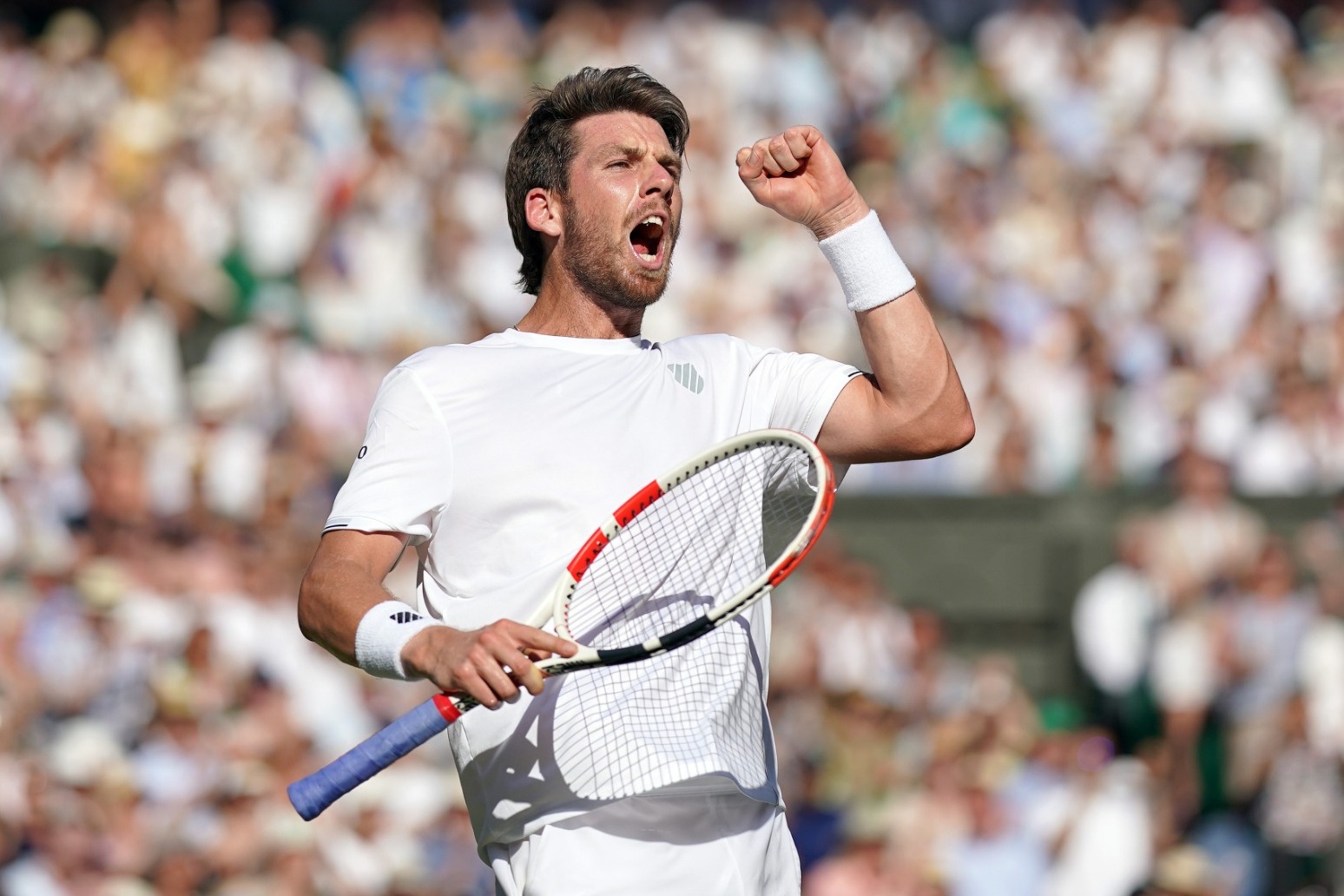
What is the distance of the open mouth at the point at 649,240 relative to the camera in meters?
3.84

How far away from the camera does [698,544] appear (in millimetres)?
3689

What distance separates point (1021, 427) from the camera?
10578 millimetres

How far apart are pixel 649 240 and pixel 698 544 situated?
0.66m

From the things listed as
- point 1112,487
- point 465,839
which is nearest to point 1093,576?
point 1112,487

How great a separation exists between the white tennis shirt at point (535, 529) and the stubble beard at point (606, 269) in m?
0.17

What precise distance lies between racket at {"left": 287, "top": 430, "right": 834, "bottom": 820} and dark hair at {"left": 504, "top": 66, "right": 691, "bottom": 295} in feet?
2.24

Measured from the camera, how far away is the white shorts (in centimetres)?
345

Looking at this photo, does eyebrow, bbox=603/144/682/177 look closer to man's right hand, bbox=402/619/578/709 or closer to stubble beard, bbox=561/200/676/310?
stubble beard, bbox=561/200/676/310

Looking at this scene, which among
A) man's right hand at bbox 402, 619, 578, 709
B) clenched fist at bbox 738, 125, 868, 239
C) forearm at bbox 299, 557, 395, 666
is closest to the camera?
man's right hand at bbox 402, 619, 578, 709

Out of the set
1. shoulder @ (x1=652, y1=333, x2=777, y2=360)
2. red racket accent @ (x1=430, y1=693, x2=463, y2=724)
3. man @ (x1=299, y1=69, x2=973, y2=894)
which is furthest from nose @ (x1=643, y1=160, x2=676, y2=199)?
red racket accent @ (x1=430, y1=693, x2=463, y2=724)

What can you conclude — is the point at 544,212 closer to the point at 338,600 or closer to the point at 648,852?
the point at 338,600

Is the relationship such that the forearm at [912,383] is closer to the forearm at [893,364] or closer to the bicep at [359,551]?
the forearm at [893,364]

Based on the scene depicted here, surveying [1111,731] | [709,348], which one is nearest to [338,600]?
[709,348]

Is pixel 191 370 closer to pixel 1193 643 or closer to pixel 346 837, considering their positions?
pixel 346 837
